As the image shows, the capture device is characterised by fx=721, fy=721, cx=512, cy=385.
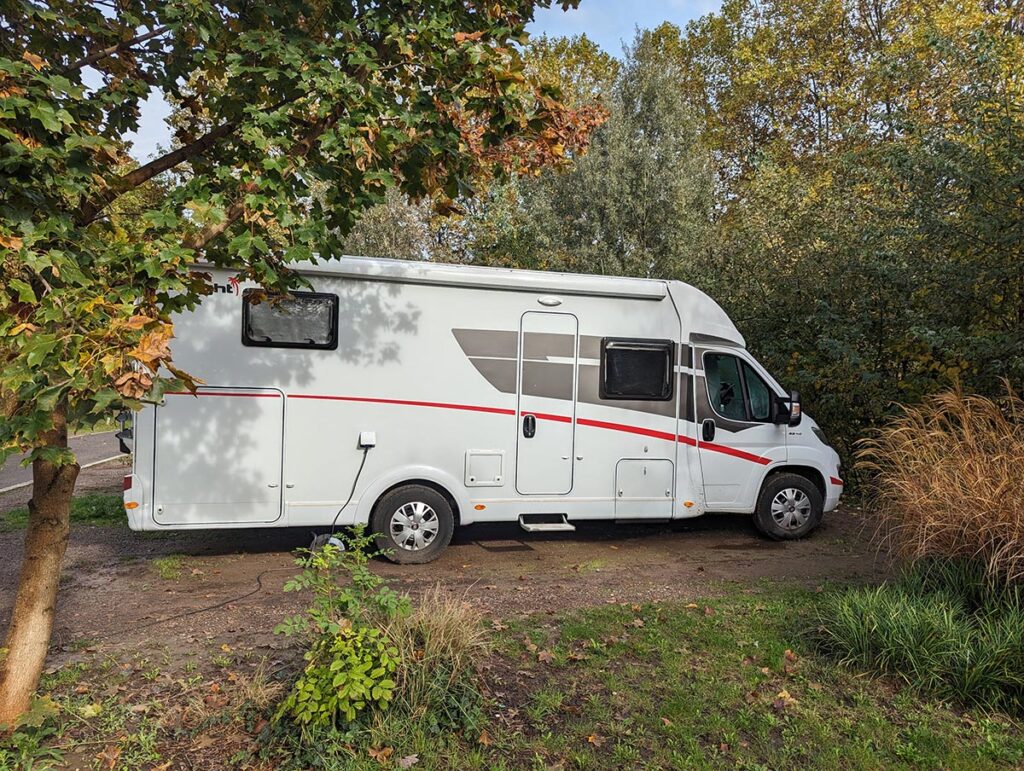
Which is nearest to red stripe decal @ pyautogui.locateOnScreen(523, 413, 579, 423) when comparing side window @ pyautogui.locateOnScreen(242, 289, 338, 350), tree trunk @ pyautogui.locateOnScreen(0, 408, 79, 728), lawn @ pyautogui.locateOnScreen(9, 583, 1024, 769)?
side window @ pyautogui.locateOnScreen(242, 289, 338, 350)

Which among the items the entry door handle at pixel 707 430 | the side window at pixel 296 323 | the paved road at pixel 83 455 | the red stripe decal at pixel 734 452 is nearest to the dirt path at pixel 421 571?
the red stripe decal at pixel 734 452

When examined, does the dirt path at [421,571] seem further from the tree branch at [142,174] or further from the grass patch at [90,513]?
the tree branch at [142,174]

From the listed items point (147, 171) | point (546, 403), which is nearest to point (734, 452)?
→ point (546, 403)

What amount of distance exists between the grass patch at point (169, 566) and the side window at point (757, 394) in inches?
247

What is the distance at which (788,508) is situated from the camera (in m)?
8.42

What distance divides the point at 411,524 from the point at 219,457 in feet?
6.32

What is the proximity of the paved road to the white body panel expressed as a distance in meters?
5.44

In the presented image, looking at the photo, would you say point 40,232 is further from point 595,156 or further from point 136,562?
point 595,156

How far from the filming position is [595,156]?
16.5m

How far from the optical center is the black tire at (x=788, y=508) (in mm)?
8344

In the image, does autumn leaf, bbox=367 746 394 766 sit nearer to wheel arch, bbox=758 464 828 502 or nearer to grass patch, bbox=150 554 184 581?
grass patch, bbox=150 554 184 581

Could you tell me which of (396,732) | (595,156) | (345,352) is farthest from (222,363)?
(595,156)

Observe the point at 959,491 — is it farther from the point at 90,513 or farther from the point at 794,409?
the point at 90,513

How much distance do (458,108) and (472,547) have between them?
17.0ft
